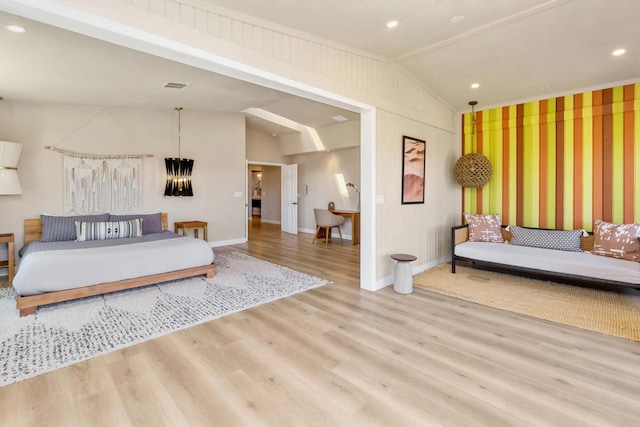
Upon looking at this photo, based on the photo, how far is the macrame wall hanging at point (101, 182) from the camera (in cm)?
534

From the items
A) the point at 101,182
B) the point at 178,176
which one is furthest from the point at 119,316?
the point at 178,176

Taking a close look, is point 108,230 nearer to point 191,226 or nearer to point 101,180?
point 101,180

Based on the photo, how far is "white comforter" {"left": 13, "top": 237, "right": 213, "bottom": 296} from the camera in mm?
3221

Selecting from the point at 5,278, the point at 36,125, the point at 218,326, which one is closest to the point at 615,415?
the point at 218,326

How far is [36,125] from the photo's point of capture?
4965 mm

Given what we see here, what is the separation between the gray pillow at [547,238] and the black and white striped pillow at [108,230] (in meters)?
5.98

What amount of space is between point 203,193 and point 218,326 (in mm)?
4513

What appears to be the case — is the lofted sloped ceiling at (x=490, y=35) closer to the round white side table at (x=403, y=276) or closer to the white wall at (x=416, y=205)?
the white wall at (x=416, y=205)

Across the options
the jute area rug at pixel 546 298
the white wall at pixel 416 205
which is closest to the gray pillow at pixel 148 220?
the white wall at pixel 416 205

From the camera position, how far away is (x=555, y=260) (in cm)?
387

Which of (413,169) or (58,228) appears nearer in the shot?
(413,169)

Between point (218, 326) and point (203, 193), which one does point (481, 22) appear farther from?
point (203, 193)

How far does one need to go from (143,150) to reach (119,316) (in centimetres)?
394

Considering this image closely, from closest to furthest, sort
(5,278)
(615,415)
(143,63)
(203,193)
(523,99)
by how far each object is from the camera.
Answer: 1. (615,415)
2. (143,63)
3. (5,278)
4. (523,99)
5. (203,193)
